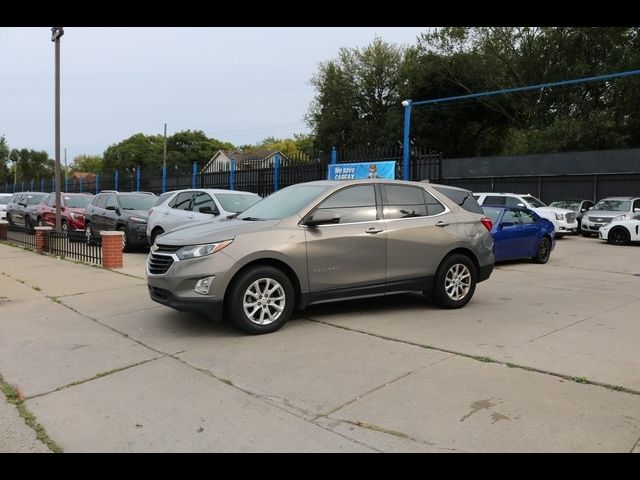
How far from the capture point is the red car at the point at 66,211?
17859 mm

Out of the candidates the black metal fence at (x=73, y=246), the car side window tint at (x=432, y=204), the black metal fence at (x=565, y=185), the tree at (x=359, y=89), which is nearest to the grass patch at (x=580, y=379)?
the car side window tint at (x=432, y=204)

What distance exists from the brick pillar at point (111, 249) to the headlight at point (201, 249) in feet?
19.5

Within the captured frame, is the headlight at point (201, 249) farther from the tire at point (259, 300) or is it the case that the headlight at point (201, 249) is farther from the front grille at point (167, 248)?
the tire at point (259, 300)

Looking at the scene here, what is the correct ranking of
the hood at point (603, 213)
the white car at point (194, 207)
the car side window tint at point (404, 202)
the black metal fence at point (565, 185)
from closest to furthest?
the car side window tint at point (404, 202), the white car at point (194, 207), the hood at point (603, 213), the black metal fence at point (565, 185)

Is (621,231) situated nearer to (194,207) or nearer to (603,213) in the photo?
(603,213)

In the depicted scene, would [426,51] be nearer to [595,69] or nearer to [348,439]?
[595,69]

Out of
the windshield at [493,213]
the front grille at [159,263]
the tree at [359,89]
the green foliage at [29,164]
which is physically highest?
the tree at [359,89]

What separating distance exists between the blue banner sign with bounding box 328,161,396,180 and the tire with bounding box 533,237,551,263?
4543 millimetres

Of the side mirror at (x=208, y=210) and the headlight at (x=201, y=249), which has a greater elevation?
the side mirror at (x=208, y=210)

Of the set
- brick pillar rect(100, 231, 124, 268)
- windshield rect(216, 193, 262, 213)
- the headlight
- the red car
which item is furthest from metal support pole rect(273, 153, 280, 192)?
the headlight

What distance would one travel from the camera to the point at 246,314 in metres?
5.89

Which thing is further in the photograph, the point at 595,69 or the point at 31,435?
the point at 595,69

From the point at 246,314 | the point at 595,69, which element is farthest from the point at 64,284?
the point at 595,69

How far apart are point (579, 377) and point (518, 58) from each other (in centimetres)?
3855
